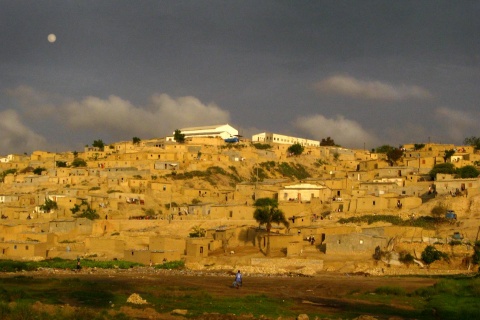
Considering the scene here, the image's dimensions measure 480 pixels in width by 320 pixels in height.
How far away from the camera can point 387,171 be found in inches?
2167

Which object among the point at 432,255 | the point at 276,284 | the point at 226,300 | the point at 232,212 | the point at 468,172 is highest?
the point at 468,172

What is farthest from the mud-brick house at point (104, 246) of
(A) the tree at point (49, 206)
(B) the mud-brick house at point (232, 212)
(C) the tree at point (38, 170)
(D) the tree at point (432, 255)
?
(C) the tree at point (38, 170)

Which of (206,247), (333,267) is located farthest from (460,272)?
(206,247)

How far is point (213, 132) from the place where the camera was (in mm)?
80812

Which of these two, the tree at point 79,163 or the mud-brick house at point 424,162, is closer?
the mud-brick house at point 424,162

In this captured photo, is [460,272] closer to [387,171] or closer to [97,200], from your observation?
[387,171]

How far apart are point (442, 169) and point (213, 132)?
111 feet

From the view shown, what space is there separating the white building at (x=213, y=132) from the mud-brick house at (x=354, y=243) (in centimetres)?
4409

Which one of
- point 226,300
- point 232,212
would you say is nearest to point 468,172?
point 232,212

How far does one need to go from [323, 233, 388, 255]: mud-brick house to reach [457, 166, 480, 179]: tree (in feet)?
53.7

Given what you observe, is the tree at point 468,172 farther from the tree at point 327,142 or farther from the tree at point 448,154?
the tree at point 327,142

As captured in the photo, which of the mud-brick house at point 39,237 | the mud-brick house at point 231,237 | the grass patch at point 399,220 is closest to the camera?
the grass patch at point 399,220

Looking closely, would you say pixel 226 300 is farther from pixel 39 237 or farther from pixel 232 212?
pixel 232 212

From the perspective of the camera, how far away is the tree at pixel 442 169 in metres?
51.3
